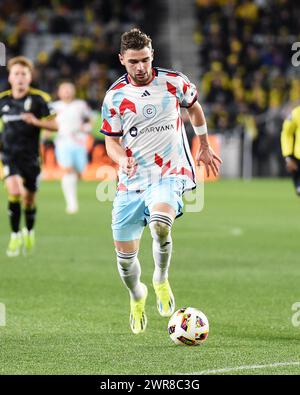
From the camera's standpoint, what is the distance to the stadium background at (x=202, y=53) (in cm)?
3189

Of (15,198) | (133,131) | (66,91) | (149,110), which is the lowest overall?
(15,198)

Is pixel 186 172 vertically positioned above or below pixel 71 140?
above

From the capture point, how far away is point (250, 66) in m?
34.4

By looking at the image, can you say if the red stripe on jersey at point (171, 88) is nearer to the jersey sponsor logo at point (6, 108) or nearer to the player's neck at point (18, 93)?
the player's neck at point (18, 93)

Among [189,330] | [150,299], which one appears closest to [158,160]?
[189,330]

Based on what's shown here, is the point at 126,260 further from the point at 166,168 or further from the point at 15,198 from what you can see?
the point at 15,198

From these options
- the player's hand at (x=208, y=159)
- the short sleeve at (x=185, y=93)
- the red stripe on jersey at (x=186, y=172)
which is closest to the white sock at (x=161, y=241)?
the red stripe on jersey at (x=186, y=172)

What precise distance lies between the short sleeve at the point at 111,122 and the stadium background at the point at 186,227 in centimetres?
160

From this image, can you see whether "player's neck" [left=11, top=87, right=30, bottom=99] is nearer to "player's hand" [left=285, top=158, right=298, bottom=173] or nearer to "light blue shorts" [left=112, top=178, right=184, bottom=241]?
"player's hand" [left=285, top=158, right=298, bottom=173]

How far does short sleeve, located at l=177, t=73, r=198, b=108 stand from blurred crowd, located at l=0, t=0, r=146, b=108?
2317 cm

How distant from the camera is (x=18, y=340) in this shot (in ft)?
25.4

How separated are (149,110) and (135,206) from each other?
772 millimetres

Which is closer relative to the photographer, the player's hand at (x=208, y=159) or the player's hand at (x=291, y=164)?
the player's hand at (x=208, y=159)

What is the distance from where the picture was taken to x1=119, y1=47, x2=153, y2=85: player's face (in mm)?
7840
